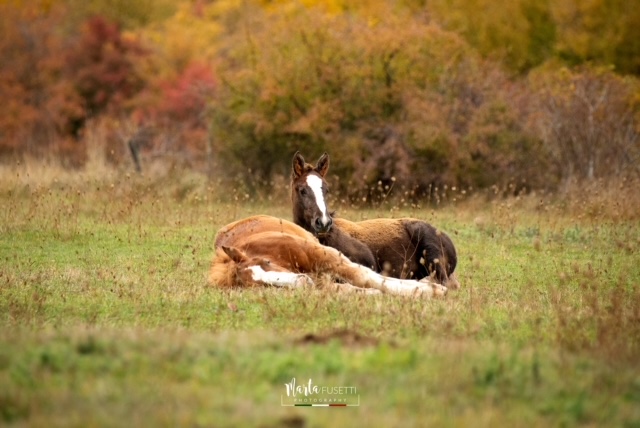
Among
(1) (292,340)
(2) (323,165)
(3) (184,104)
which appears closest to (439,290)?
(2) (323,165)

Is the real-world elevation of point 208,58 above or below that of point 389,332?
above

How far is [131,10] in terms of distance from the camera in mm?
55844

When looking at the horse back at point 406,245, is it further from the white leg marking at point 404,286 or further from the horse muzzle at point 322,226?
the white leg marking at point 404,286

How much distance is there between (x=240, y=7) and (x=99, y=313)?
46731mm

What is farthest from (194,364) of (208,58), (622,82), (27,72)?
(208,58)

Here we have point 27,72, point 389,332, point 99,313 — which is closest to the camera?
point 389,332

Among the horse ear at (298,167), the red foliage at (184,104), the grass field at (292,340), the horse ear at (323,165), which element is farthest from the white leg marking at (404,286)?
the red foliage at (184,104)

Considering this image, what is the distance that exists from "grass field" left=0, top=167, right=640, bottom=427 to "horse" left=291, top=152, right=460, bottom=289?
505 millimetres

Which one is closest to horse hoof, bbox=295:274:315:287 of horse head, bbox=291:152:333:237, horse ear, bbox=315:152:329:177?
Result: horse head, bbox=291:152:333:237

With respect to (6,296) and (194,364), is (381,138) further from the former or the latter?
(194,364)

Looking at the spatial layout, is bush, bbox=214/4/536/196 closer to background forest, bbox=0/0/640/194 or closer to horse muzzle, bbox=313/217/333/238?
background forest, bbox=0/0/640/194

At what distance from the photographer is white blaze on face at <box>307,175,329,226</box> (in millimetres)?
11360

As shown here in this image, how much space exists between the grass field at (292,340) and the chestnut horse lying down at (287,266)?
0.21 metres

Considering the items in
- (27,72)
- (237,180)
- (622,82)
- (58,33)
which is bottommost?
(237,180)
